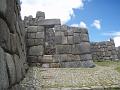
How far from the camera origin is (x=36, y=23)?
497 inches

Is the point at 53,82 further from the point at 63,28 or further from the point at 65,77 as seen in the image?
the point at 63,28

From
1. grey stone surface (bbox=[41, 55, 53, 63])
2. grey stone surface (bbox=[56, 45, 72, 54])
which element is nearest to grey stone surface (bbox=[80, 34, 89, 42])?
grey stone surface (bbox=[56, 45, 72, 54])

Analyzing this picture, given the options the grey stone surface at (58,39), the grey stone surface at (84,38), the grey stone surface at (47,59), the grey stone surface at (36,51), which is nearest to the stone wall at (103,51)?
the grey stone surface at (84,38)

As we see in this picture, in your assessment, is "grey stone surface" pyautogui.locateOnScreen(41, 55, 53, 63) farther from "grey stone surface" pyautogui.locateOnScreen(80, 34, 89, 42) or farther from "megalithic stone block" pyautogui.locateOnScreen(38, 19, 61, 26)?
"grey stone surface" pyautogui.locateOnScreen(80, 34, 89, 42)

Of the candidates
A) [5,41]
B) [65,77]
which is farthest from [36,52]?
[5,41]

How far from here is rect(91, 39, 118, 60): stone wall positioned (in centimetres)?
1584

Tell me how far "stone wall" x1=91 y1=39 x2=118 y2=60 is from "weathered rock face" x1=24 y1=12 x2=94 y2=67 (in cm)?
334

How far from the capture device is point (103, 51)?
1589 cm

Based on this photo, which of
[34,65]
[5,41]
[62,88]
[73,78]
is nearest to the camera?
[5,41]

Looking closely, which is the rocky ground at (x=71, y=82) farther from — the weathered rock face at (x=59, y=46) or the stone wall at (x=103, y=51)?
the stone wall at (x=103, y=51)

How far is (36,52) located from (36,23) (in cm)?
154

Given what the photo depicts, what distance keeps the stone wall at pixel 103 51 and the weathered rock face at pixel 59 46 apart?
3.34 m

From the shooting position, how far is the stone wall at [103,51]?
15.8 metres

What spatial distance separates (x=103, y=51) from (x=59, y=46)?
443 centimetres
